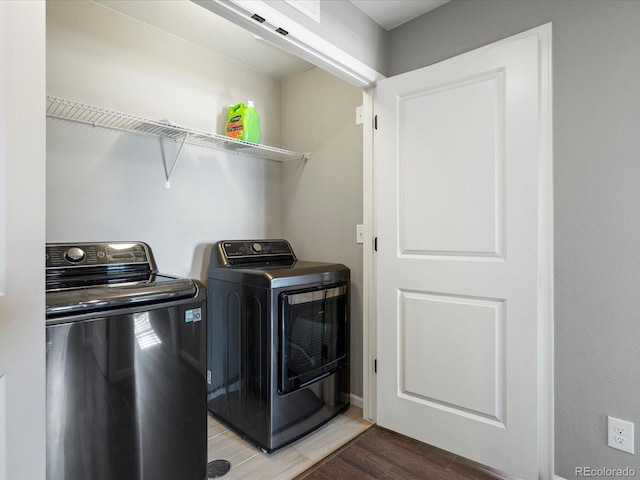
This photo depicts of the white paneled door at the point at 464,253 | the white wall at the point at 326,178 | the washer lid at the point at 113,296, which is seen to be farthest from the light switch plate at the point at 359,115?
the washer lid at the point at 113,296

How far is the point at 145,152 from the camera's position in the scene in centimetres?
206

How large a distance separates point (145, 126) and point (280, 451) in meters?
1.96

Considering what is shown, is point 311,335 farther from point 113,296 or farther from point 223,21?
point 223,21

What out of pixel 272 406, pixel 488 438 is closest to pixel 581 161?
pixel 488 438

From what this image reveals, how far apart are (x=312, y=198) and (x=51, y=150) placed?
5.14 feet

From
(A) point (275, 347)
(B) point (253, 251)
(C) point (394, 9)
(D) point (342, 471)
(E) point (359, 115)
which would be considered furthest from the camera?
(B) point (253, 251)

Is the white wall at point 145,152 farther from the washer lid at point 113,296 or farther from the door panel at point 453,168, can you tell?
the door panel at point 453,168

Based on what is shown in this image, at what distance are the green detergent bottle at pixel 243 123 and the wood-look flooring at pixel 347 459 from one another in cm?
188

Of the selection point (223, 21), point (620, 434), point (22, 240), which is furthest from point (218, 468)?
point (223, 21)

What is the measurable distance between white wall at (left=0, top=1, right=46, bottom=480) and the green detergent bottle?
4.80ft

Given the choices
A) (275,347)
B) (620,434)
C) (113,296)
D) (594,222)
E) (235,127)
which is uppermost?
(235,127)

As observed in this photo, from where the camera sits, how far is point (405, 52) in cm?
200

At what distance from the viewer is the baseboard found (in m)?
2.27

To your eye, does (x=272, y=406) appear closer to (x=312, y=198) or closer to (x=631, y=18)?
(x=312, y=198)
